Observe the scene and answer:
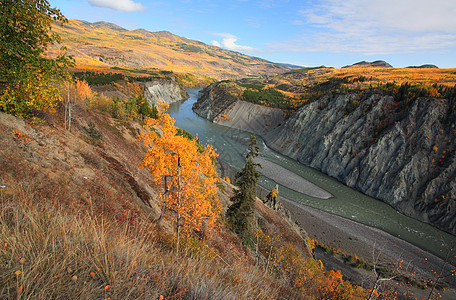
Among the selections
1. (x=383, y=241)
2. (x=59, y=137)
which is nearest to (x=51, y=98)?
(x=59, y=137)

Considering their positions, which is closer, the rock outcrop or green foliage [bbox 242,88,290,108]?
green foliage [bbox 242,88,290,108]

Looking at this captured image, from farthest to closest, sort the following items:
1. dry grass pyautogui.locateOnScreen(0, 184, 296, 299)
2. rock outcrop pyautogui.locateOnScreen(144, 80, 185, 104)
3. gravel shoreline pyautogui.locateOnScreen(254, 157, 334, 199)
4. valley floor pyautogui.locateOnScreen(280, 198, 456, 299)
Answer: rock outcrop pyautogui.locateOnScreen(144, 80, 185, 104), gravel shoreline pyautogui.locateOnScreen(254, 157, 334, 199), valley floor pyautogui.locateOnScreen(280, 198, 456, 299), dry grass pyautogui.locateOnScreen(0, 184, 296, 299)

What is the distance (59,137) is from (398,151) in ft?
184

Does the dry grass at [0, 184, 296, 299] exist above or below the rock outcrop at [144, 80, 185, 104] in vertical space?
below

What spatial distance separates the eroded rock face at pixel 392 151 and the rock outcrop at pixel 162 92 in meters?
75.6

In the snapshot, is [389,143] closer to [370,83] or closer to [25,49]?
[370,83]

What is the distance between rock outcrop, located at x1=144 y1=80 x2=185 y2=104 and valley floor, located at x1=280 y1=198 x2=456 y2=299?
294 ft

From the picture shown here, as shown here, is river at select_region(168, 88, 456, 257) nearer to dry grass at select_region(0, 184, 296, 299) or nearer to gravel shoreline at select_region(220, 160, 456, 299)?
gravel shoreline at select_region(220, 160, 456, 299)

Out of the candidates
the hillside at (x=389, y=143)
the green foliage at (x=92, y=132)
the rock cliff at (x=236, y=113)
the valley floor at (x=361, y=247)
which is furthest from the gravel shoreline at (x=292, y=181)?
the green foliage at (x=92, y=132)

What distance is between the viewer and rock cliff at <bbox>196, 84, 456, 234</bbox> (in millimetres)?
37312

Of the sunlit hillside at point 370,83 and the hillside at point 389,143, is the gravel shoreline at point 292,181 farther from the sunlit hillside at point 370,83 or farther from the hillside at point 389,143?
the sunlit hillside at point 370,83

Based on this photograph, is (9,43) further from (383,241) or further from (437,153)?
A: (437,153)

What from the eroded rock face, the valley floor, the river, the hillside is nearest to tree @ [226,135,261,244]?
the valley floor

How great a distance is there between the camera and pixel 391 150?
45219 millimetres
